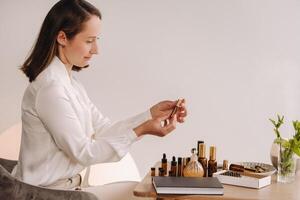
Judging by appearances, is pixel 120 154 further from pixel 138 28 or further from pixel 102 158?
pixel 138 28

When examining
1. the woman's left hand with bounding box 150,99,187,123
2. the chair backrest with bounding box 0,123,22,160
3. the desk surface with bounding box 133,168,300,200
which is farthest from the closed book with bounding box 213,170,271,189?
the chair backrest with bounding box 0,123,22,160

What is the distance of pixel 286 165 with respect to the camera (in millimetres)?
1922

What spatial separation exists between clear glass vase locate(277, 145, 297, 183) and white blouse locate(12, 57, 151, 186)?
602 millimetres

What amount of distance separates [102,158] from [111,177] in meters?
0.92

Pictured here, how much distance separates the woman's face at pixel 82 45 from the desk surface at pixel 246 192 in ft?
1.73

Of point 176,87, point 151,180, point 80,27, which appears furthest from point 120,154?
point 176,87

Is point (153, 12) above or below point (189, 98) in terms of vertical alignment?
above

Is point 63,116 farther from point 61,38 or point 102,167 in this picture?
point 102,167

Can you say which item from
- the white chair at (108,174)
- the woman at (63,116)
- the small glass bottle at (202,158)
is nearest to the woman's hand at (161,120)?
the woman at (63,116)

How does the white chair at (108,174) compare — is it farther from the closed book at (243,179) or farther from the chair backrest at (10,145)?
the closed book at (243,179)

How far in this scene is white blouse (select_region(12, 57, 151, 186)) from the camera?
1.69 metres

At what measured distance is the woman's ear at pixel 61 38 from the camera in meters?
1.82

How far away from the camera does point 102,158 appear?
67.0 inches

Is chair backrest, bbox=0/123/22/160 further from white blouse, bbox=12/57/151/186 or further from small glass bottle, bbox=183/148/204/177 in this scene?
small glass bottle, bbox=183/148/204/177
